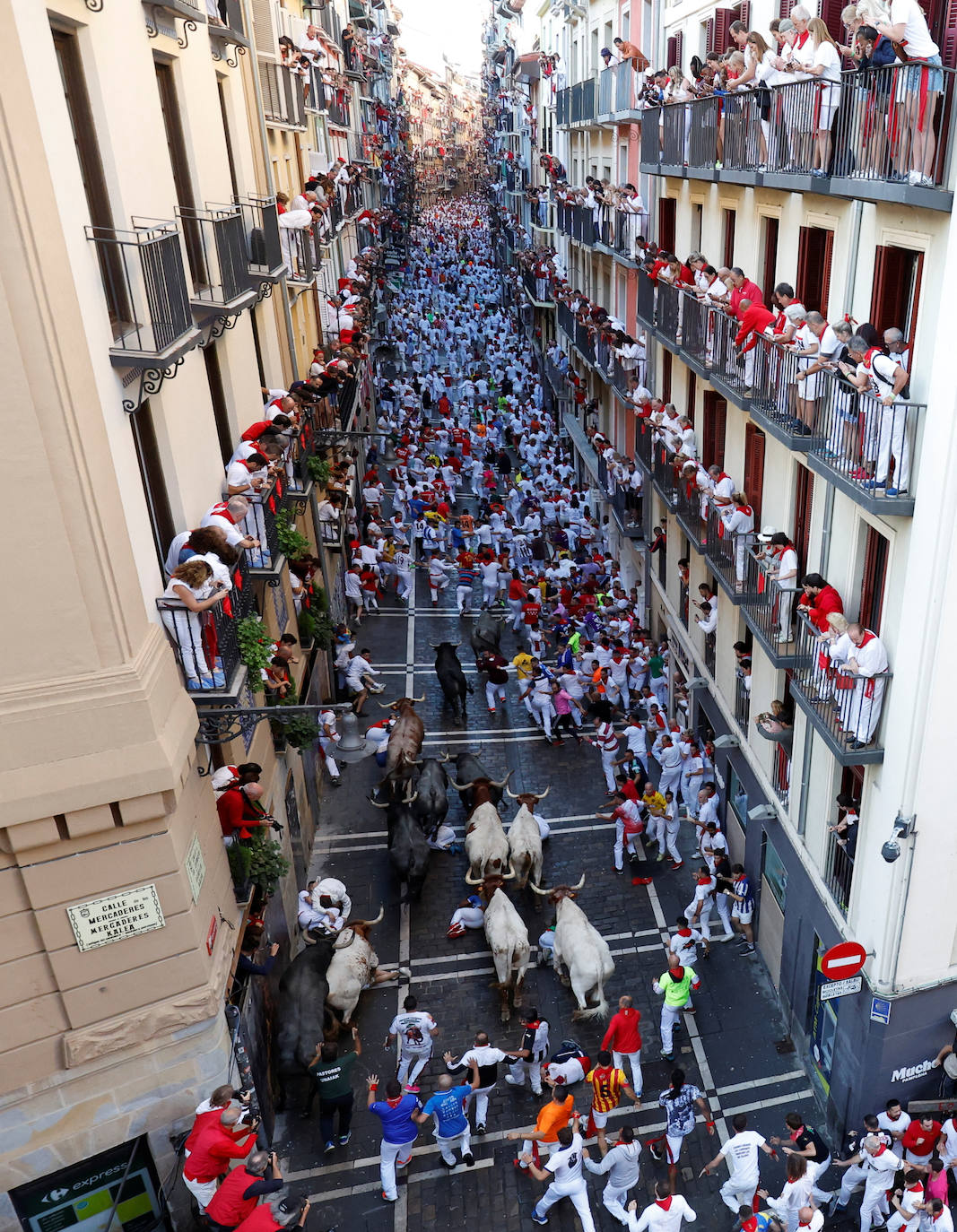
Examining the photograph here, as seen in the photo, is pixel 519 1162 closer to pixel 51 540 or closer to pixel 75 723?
pixel 75 723

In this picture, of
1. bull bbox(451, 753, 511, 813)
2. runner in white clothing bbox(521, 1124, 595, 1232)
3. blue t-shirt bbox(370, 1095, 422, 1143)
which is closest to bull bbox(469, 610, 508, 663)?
bull bbox(451, 753, 511, 813)

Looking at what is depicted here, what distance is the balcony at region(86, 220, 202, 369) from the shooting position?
955 centimetres

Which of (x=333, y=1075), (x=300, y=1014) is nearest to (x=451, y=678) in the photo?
(x=300, y=1014)

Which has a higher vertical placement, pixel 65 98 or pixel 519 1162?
pixel 65 98

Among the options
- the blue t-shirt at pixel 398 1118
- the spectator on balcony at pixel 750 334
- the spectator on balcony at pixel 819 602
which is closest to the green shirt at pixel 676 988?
the blue t-shirt at pixel 398 1118

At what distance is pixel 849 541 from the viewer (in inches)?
458

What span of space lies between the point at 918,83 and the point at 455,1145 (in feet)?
40.6

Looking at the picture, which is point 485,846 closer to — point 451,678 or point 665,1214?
point 451,678

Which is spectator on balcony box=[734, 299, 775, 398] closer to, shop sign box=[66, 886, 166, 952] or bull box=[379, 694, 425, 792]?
bull box=[379, 694, 425, 792]

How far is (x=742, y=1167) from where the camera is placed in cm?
1067

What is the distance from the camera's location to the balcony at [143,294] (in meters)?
9.55

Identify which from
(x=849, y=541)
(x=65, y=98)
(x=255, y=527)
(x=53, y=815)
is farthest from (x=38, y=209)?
(x=849, y=541)

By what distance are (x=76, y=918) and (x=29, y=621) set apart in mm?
2856

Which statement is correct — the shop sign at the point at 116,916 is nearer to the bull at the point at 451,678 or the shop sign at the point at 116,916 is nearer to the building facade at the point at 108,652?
the building facade at the point at 108,652
